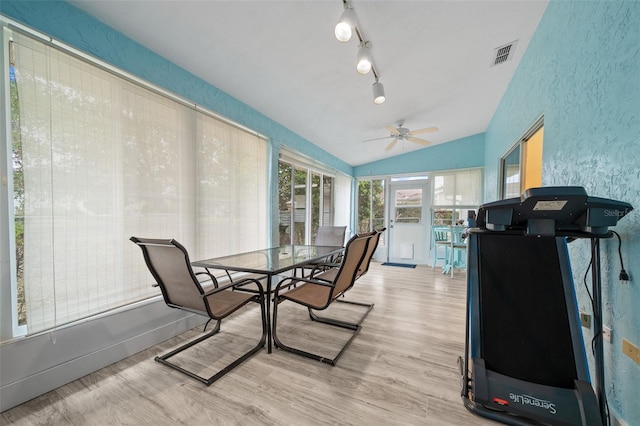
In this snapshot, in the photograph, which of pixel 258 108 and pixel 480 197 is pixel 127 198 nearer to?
pixel 258 108

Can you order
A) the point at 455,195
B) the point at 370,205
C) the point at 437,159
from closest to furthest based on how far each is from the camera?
the point at 455,195 → the point at 437,159 → the point at 370,205

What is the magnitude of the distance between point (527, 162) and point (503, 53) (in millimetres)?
1252

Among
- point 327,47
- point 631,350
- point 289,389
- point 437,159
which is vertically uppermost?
point 327,47

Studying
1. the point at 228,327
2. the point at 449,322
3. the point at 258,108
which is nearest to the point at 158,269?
the point at 228,327

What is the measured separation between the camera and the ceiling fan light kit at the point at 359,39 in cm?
160

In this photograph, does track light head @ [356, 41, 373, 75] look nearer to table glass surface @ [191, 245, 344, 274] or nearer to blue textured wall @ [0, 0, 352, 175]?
blue textured wall @ [0, 0, 352, 175]

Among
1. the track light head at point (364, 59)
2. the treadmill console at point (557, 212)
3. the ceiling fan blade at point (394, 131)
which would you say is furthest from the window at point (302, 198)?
the treadmill console at point (557, 212)

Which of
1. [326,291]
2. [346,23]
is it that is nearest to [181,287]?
[326,291]

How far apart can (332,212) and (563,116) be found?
13.4 feet

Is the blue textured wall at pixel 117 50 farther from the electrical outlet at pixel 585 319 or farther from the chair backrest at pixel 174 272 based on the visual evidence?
the electrical outlet at pixel 585 319

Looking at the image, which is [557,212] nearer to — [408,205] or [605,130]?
[605,130]

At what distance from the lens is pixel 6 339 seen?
1377 mm

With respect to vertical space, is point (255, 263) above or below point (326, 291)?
above

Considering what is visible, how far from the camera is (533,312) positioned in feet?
4.69
